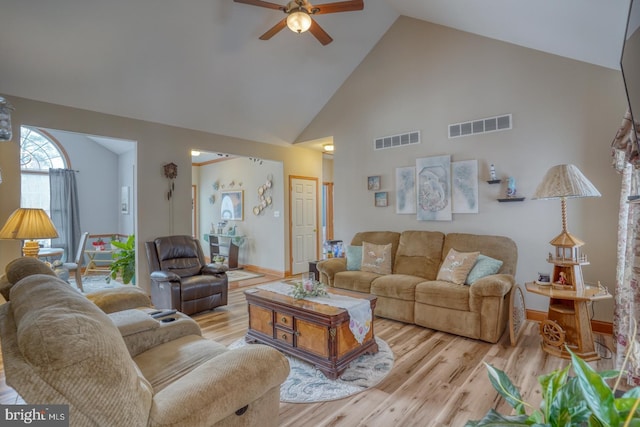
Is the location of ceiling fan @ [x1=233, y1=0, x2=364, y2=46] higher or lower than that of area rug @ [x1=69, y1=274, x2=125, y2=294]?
higher

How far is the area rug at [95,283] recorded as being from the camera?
573 cm

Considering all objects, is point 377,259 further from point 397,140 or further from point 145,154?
point 145,154

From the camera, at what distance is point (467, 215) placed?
420 cm

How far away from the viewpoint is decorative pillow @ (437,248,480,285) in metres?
3.54

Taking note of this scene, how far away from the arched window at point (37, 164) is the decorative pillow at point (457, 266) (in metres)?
7.86

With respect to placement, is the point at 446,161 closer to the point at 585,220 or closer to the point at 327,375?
the point at 585,220

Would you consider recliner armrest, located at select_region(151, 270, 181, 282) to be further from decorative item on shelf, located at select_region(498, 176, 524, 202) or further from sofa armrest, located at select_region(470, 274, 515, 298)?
decorative item on shelf, located at select_region(498, 176, 524, 202)

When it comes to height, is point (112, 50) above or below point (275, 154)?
above

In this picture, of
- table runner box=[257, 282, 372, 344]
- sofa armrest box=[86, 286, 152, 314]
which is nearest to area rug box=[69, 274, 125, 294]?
sofa armrest box=[86, 286, 152, 314]

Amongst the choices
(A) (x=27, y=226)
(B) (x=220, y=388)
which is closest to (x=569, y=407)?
(B) (x=220, y=388)

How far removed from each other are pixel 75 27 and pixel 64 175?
5047 millimetres

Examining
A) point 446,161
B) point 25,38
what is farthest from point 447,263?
point 25,38

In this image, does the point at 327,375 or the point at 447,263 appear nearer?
the point at 327,375

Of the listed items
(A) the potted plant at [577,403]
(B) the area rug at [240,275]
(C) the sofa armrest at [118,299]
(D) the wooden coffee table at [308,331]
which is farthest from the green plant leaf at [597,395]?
(B) the area rug at [240,275]
